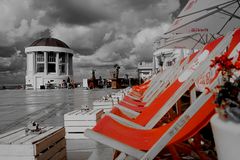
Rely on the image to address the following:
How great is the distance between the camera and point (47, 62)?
43375mm

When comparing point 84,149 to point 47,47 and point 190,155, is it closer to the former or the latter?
point 190,155

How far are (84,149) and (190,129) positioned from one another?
6.88 ft

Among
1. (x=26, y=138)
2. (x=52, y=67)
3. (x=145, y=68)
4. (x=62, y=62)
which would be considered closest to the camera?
(x=26, y=138)

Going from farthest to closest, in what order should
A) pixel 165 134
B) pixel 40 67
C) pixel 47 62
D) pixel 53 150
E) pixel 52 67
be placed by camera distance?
pixel 52 67, pixel 40 67, pixel 47 62, pixel 53 150, pixel 165 134

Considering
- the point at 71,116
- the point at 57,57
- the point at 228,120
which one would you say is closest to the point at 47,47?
the point at 57,57

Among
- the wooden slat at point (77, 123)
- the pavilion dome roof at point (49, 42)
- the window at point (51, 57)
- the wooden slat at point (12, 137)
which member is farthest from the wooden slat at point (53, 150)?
the pavilion dome roof at point (49, 42)

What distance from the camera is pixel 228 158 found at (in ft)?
3.58

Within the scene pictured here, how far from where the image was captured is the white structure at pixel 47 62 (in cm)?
4128

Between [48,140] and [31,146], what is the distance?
0.28 metres

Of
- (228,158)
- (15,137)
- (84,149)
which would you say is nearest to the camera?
(228,158)

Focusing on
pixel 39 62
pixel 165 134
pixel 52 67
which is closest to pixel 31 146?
pixel 165 134

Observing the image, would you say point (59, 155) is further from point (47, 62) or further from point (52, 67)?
point (52, 67)

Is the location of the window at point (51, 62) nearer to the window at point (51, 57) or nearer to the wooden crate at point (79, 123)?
the window at point (51, 57)

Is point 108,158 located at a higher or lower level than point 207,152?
lower
